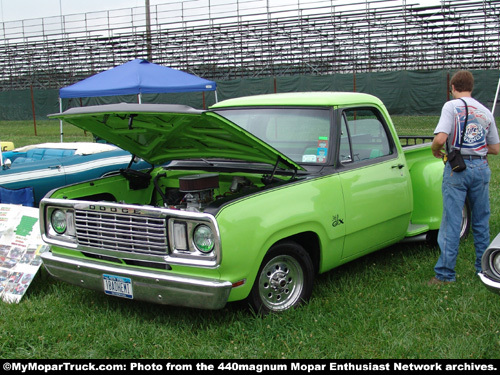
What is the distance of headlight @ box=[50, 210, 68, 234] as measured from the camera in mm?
4488

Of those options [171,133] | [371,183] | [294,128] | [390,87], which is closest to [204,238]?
[171,133]

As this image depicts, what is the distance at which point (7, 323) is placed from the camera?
167 inches

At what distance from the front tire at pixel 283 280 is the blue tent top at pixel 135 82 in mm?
8240

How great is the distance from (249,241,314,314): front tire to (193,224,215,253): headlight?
0.48 metres

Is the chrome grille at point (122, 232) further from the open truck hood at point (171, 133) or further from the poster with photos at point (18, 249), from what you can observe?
the poster with photos at point (18, 249)

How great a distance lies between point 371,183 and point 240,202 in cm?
153

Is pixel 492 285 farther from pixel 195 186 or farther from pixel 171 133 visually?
pixel 171 133

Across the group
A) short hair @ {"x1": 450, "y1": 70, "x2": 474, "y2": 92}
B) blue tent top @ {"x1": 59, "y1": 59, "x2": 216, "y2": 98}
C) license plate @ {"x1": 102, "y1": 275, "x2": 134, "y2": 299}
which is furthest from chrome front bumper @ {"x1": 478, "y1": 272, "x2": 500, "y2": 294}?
blue tent top @ {"x1": 59, "y1": 59, "x2": 216, "y2": 98}

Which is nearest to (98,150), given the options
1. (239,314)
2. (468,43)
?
(239,314)

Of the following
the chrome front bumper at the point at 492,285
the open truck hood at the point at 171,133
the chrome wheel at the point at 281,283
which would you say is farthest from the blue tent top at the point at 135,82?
the chrome front bumper at the point at 492,285

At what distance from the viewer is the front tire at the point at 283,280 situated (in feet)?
13.4

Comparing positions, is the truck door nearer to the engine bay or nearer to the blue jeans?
Result: the blue jeans

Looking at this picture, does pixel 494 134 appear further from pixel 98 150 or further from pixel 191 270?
pixel 98 150

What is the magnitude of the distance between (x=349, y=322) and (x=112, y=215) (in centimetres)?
186
